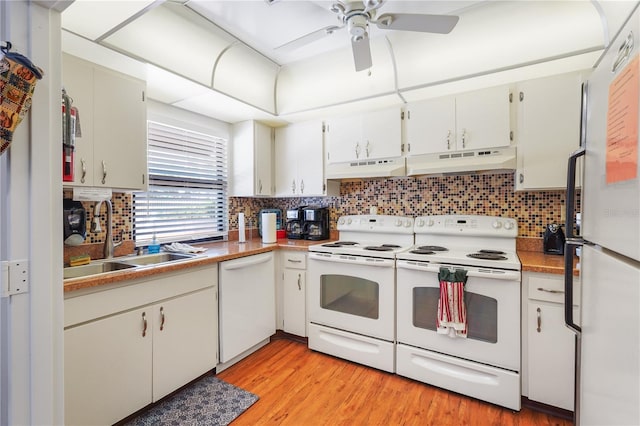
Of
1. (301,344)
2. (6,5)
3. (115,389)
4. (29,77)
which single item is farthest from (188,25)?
(301,344)

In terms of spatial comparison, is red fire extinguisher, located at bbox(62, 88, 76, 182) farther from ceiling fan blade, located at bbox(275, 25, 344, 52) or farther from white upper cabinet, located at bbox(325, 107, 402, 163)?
white upper cabinet, located at bbox(325, 107, 402, 163)

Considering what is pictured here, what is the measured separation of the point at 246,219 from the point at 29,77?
2500 mm

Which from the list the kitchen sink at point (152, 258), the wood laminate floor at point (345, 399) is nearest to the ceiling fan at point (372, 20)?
the kitchen sink at point (152, 258)

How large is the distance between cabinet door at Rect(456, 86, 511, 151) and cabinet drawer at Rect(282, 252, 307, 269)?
155 cm

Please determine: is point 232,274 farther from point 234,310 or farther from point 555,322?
point 555,322

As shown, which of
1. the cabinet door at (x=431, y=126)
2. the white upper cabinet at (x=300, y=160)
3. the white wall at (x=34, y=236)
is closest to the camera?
the white wall at (x=34, y=236)

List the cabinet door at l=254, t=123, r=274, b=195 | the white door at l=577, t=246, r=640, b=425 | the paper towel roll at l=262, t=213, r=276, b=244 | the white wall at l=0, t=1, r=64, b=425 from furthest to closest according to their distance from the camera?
the cabinet door at l=254, t=123, r=274, b=195
the paper towel roll at l=262, t=213, r=276, b=244
the white wall at l=0, t=1, r=64, b=425
the white door at l=577, t=246, r=640, b=425

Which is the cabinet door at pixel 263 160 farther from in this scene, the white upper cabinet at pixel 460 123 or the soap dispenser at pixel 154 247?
the white upper cabinet at pixel 460 123

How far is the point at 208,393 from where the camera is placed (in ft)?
6.49

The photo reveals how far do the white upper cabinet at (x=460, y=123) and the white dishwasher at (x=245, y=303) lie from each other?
1615 mm

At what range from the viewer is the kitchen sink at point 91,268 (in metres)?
1.80

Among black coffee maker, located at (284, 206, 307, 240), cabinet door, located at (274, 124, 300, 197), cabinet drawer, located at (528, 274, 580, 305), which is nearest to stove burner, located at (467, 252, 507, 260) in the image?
cabinet drawer, located at (528, 274, 580, 305)

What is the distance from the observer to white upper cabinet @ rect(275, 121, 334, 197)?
2.95 m

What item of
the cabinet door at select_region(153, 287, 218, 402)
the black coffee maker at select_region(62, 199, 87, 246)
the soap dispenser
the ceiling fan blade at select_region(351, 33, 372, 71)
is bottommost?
the cabinet door at select_region(153, 287, 218, 402)
